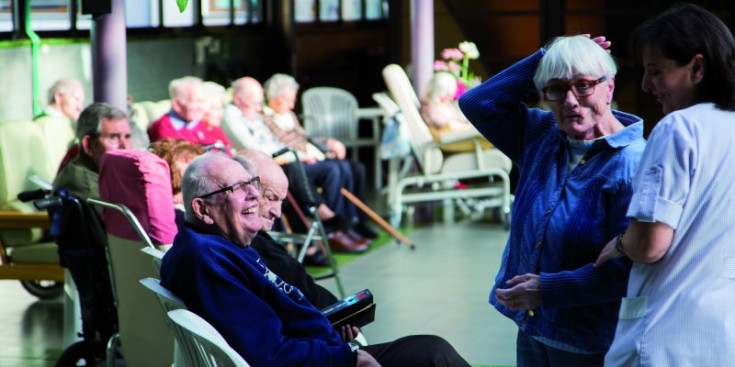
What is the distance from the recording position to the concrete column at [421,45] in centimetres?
1054

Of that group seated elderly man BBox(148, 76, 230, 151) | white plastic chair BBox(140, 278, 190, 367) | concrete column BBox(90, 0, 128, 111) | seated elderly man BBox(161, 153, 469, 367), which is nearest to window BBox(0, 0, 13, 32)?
seated elderly man BBox(148, 76, 230, 151)

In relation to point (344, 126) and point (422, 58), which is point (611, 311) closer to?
point (422, 58)

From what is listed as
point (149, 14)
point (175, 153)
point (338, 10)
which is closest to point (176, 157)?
point (175, 153)

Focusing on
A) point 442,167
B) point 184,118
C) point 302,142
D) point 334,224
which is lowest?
point 334,224

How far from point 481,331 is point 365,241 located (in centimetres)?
263

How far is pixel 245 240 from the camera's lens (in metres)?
2.96

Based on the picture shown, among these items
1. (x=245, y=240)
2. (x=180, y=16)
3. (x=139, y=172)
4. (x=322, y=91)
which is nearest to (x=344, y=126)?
(x=322, y=91)

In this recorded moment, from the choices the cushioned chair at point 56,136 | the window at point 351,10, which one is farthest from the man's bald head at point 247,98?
the window at point 351,10

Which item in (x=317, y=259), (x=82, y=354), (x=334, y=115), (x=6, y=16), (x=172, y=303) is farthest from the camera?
(x=334, y=115)

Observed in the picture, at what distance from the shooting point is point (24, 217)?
215 inches

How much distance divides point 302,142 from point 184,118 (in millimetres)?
1156

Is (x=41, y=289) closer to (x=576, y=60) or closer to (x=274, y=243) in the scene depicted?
(x=274, y=243)

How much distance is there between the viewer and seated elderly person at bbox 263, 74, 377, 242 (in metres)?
8.04

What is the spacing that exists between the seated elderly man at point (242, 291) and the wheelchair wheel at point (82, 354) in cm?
174
